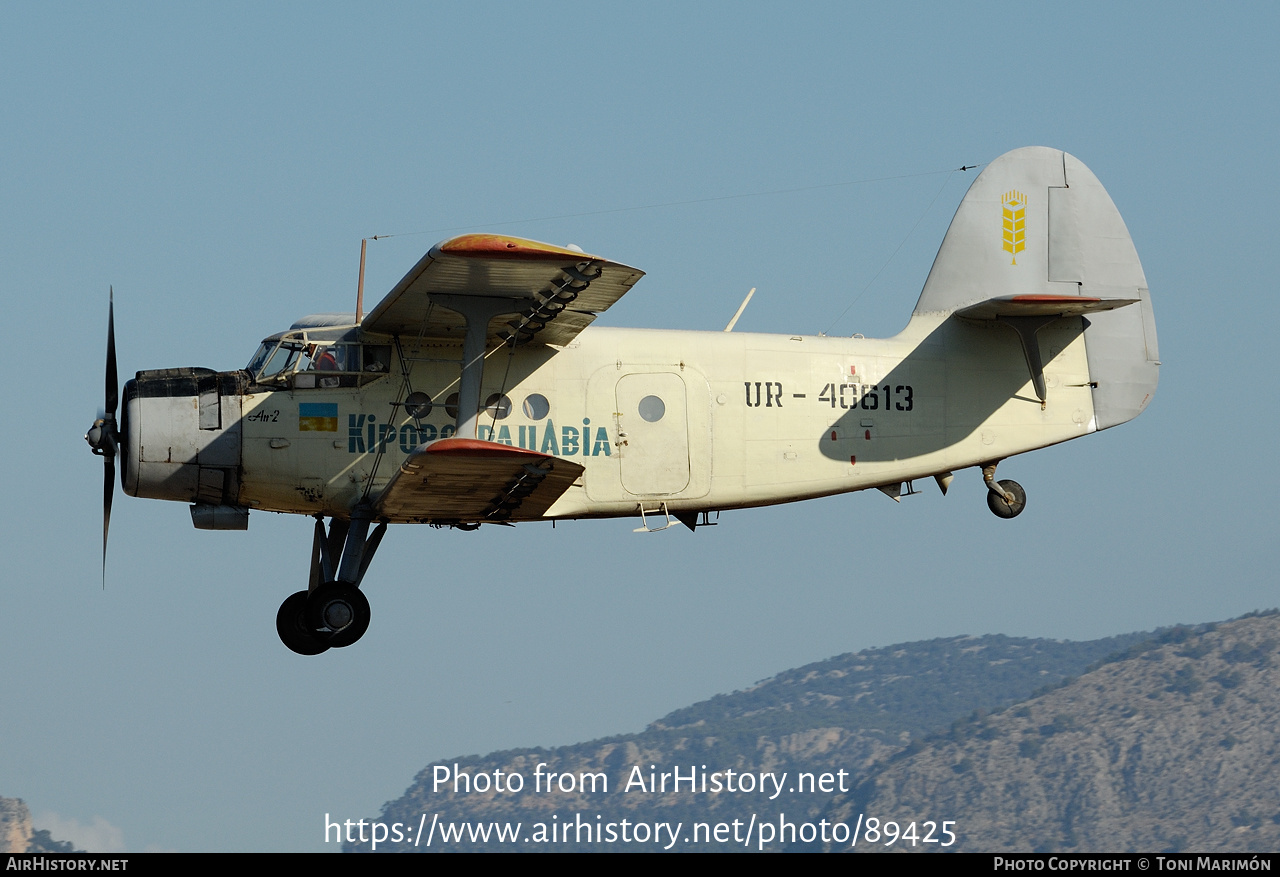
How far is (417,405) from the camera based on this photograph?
16.4 meters

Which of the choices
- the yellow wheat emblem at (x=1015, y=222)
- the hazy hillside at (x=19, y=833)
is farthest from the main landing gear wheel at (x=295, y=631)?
the hazy hillside at (x=19, y=833)

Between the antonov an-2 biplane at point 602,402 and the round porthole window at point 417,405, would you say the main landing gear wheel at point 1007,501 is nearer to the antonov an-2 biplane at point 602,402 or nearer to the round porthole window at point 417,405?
the antonov an-2 biplane at point 602,402

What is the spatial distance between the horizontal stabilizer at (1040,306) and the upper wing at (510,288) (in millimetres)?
4284

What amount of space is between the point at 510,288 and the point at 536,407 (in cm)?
189

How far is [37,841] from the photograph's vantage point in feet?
366

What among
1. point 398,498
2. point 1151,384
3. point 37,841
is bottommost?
point 37,841

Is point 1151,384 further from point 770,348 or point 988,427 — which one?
point 770,348

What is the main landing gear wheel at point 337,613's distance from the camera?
16.4 m

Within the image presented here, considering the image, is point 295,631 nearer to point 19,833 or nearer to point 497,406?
point 497,406

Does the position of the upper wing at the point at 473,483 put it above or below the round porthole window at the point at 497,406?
below
